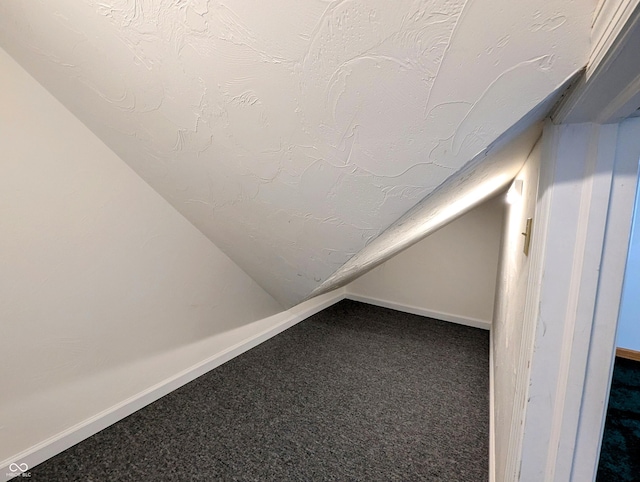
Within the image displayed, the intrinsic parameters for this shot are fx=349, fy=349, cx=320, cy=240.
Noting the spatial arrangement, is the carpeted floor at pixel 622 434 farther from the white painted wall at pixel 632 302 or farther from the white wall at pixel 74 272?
the white wall at pixel 74 272

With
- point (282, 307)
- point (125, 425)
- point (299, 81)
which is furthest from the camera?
point (282, 307)

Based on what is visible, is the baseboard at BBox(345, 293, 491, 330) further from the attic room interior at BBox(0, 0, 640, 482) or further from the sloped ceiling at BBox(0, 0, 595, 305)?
the sloped ceiling at BBox(0, 0, 595, 305)

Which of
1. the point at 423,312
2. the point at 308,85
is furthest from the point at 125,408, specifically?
the point at 423,312

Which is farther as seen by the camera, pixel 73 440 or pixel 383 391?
pixel 383 391

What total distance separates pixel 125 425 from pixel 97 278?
79 centimetres

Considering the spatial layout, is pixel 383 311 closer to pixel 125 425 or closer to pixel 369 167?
pixel 125 425

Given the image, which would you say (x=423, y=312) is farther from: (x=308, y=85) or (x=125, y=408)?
(x=308, y=85)

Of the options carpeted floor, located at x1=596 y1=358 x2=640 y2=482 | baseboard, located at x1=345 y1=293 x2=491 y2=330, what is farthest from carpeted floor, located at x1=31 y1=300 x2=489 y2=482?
baseboard, located at x1=345 y1=293 x2=491 y2=330

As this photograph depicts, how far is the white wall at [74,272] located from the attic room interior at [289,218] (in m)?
0.01

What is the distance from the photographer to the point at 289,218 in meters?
1.33

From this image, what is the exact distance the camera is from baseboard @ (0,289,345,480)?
1468mm

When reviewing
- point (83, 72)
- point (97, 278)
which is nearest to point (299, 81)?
point (83, 72)

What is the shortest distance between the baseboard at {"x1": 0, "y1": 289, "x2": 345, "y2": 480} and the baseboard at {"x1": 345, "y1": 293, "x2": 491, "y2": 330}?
3.67 feet

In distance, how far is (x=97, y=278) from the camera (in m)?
1.61
